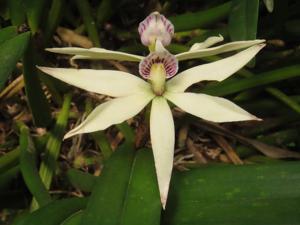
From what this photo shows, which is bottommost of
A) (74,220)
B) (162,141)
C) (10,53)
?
(74,220)

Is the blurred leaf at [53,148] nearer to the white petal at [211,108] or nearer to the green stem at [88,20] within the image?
the green stem at [88,20]

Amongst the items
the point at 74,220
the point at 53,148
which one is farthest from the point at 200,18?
the point at 74,220

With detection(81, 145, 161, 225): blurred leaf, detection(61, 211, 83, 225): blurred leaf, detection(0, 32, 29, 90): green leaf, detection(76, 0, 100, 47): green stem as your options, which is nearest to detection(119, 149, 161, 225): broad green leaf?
detection(81, 145, 161, 225): blurred leaf

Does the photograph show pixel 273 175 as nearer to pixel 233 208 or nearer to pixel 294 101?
pixel 233 208

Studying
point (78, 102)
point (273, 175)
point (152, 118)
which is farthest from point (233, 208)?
point (78, 102)

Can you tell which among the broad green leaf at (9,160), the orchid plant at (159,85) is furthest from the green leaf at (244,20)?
the broad green leaf at (9,160)

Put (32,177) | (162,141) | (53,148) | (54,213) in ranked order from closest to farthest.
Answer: (162,141) → (54,213) → (32,177) → (53,148)

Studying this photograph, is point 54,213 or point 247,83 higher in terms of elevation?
point 247,83

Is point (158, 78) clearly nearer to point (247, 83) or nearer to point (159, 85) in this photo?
point (159, 85)
